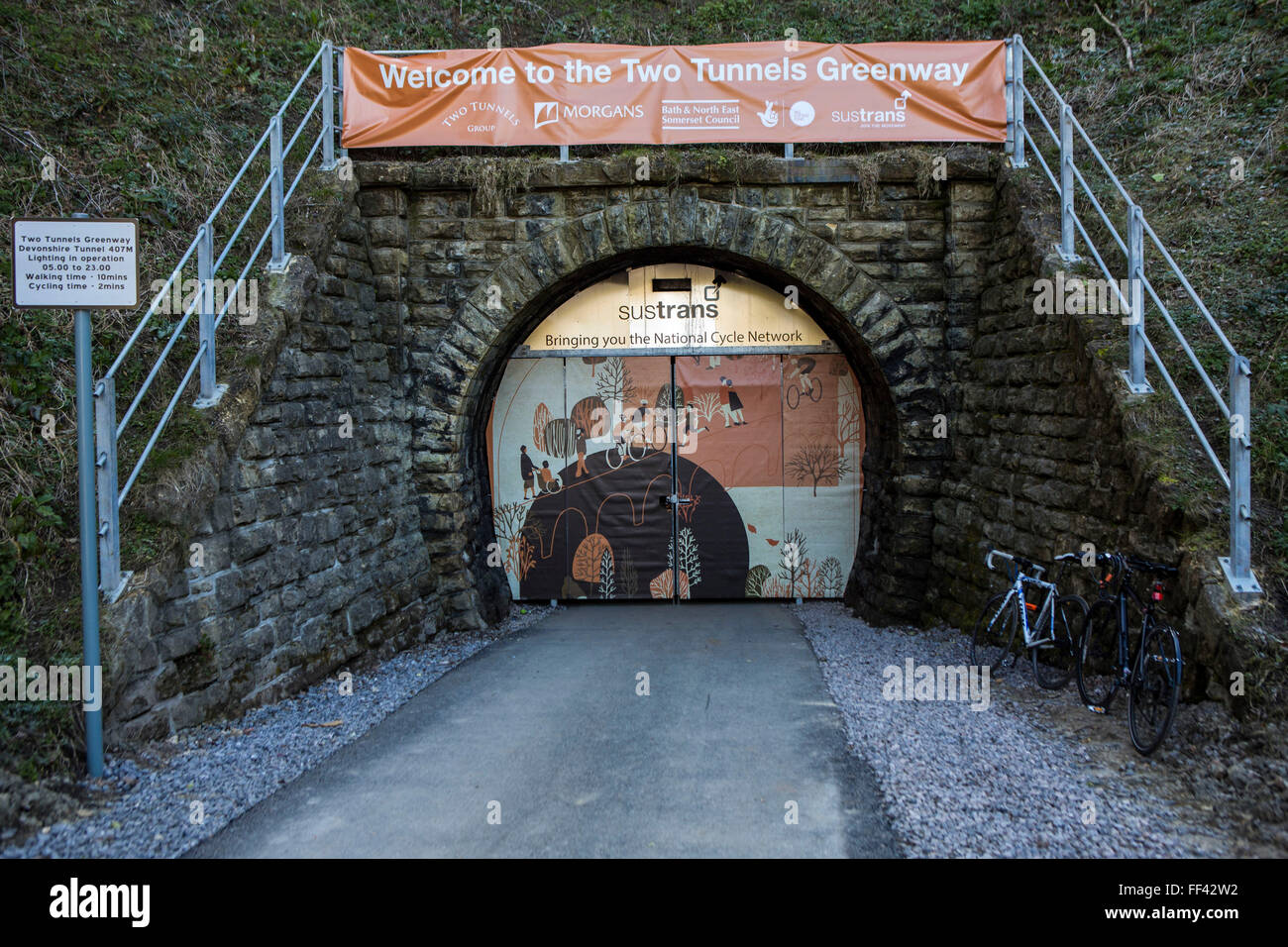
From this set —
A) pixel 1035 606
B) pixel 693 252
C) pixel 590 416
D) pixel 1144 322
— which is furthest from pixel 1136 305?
pixel 590 416

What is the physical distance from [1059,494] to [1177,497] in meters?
1.43

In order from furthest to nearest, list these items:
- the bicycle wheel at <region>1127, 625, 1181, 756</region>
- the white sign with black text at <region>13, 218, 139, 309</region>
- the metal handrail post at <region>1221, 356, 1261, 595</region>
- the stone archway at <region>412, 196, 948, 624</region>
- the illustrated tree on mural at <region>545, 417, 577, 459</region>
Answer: the illustrated tree on mural at <region>545, 417, 577, 459</region>, the stone archway at <region>412, 196, 948, 624</region>, the metal handrail post at <region>1221, 356, 1261, 595</region>, the bicycle wheel at <region>1127, 625, 1181, 756</region>, the white sign with black text at <region>13, 218, 139, 309</region>

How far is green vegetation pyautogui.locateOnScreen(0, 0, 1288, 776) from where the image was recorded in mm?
5004

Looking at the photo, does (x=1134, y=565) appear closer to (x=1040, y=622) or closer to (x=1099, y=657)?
(x=1099, y=657)

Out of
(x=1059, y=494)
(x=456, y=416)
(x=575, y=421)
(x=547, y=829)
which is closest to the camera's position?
(x=547, y=829)

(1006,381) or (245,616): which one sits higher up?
(1006,381)

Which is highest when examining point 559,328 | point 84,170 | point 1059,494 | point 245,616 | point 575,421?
point 84,170

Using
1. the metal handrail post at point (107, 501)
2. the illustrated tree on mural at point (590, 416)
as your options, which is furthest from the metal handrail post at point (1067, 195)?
the metal handrail post at point (107, 501)

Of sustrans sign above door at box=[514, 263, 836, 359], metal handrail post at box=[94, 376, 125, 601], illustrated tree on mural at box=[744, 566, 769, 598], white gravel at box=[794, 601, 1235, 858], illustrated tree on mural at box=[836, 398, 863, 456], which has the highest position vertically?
sustrans sign above door at box=[514, 263, 836, 359]

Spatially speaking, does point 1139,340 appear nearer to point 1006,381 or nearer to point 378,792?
point 1006,381

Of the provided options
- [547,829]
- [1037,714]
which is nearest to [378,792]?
[547,829]

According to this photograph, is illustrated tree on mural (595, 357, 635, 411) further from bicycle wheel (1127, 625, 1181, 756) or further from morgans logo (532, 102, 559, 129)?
bicycle wheel (1127, 625, 1181, 756)

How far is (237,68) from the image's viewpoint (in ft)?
30.4

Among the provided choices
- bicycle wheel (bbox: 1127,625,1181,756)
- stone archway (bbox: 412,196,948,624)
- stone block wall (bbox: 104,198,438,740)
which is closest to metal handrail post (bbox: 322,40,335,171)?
stone block wall (bbox: 104,198,438,740)
